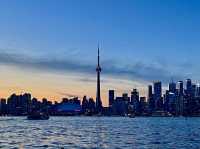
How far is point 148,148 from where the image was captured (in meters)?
90.7

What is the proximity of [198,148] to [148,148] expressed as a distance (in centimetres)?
968

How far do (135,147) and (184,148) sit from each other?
29.2 ft

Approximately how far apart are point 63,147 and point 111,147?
8802 millimetres

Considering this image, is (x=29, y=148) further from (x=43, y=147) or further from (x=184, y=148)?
(x=184, y=148)

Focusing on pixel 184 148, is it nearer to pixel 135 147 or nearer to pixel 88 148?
pixel 135 147

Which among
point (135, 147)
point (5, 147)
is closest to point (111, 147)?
point (135, 147)

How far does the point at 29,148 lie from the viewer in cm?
8925

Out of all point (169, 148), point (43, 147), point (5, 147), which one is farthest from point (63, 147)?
point (169, 148)

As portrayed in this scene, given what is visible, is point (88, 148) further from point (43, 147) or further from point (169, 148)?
point (169, 148)

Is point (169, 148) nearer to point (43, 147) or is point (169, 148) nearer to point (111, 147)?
point (111, 147)

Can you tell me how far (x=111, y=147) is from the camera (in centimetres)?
9331

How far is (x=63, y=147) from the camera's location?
3615 inches

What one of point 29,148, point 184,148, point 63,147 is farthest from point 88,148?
point 184,148

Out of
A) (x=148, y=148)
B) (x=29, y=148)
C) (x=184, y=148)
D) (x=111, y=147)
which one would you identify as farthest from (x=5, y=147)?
(x=184, y=148)
